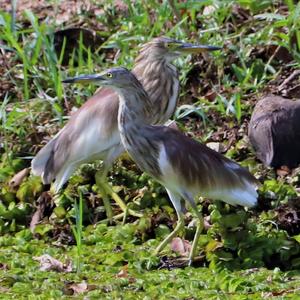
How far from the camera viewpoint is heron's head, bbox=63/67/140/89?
7167 millimetres

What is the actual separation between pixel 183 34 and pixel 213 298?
3659 mm

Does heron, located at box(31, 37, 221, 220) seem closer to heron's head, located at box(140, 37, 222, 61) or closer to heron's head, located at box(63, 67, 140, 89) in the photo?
heron's head, located at box(140, 37, 222, 61)

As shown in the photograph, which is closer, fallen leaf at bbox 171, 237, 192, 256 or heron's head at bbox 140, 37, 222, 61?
fallen leaf at bbox 171, 237, 192, 256

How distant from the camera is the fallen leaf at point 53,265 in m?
6.76

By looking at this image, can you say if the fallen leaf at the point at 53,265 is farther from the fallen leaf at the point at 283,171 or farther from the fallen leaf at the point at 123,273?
the fallen leaf at the point at 283,171

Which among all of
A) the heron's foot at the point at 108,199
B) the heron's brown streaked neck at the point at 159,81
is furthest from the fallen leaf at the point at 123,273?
the heron's brown streaked neck at the point at 159,81

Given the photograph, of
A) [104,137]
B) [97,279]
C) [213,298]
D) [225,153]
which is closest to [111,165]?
[104,137]

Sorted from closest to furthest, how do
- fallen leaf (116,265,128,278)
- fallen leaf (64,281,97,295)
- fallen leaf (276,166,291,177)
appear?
fallen leaf (64,281,97,295)
fallen leaf (116,265,128,278)
fallen leaf (276,166,291,177)

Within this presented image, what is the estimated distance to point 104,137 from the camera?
25.9ft

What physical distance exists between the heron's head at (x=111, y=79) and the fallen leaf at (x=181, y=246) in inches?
38.9

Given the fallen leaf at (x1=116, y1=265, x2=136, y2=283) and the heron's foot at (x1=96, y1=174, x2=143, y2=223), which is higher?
the fallen leaf at (x1=116, y1=265, x2=136, y2=283)

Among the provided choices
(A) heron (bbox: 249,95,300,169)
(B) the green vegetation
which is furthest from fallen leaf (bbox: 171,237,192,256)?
(A) heron (bbox: 249,95,300,169)

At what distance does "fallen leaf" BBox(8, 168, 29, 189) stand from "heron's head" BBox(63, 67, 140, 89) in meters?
1.26

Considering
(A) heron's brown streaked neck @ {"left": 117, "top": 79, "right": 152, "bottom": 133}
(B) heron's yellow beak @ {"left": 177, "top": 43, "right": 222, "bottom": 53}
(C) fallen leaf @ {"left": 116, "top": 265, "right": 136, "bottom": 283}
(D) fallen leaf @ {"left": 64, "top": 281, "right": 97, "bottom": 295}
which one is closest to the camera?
(D) fallen leaf @ {"left": 64, "top": 281, "right": 97, "bottom": 295}
